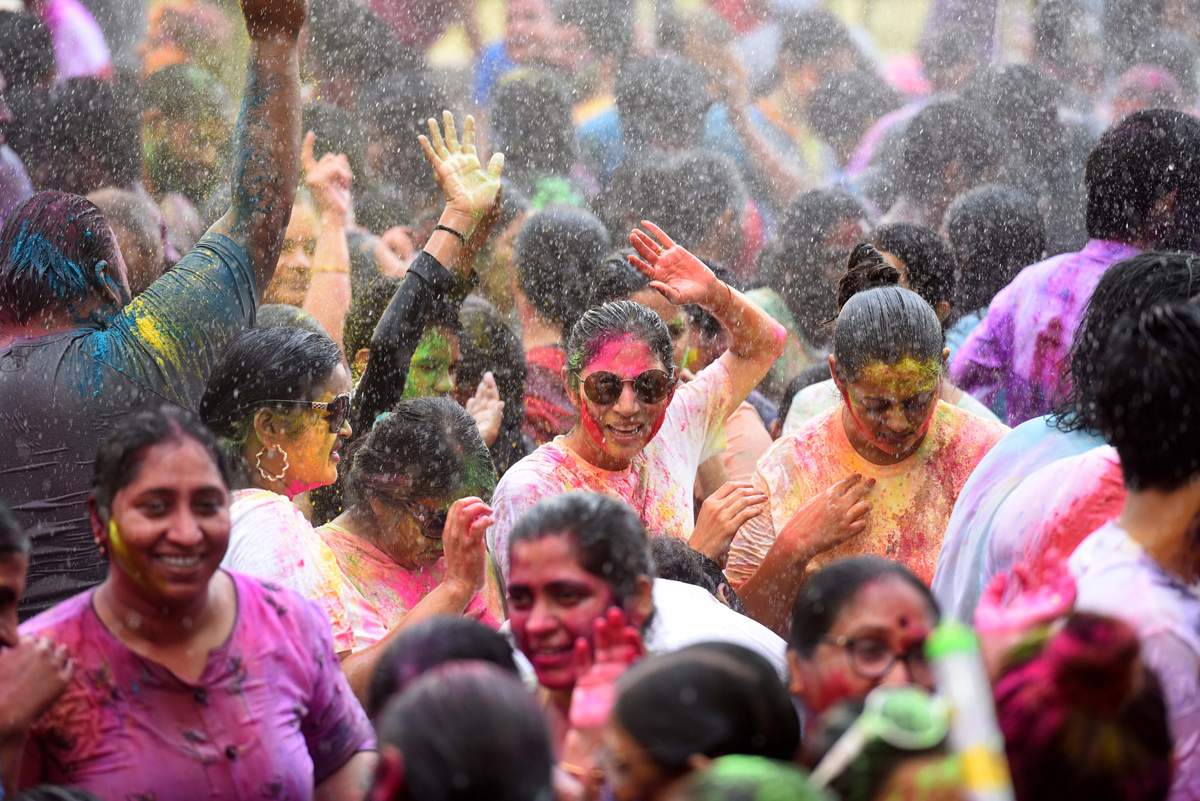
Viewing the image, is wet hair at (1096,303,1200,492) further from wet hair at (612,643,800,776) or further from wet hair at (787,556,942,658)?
wet hair at (612,643,800,776)

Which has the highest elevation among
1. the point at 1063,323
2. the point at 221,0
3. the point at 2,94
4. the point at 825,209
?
the point at 221,0

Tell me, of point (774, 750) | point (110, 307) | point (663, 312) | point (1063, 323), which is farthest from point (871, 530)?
point (110, 307)

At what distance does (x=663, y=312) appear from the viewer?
4.92m

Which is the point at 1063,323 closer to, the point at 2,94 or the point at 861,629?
the point at 861,629

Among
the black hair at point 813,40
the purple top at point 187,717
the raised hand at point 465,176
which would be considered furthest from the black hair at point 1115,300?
the black hair at point 813,40

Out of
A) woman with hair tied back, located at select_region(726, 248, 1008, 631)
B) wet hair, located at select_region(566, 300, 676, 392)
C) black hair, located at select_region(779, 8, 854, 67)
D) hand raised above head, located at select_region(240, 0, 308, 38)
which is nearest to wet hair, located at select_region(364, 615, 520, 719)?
woman with hair tied back, located at select_region(726, 248, 1008, 631)

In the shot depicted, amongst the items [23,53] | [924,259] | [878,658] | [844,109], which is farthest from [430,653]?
[844,109]

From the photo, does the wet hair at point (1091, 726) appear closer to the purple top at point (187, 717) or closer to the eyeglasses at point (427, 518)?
the purple top at point (187, 717)

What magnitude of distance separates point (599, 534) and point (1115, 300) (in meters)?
1.29

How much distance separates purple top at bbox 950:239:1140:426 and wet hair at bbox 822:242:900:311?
1.25 feet

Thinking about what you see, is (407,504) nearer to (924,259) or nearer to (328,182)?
(924,259)

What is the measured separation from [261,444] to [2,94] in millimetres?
3708

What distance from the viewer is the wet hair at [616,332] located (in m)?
3.94

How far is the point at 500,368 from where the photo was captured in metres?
5.08
